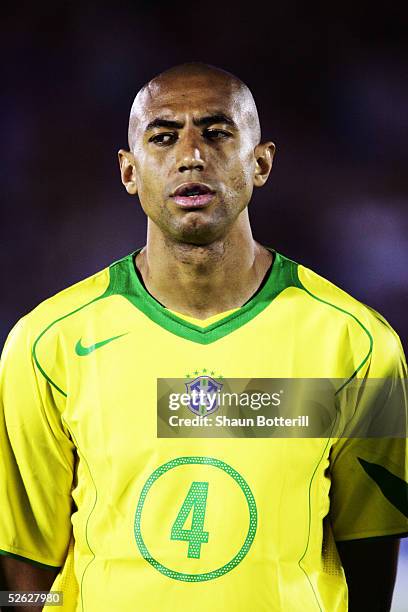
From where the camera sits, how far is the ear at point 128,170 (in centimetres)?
222

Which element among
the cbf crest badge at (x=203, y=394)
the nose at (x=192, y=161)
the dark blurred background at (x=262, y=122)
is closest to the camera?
the nose at (x=192, y=161)

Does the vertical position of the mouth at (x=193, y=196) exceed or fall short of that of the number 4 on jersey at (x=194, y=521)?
it exceeds it

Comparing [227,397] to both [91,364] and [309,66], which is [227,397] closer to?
[91,364]

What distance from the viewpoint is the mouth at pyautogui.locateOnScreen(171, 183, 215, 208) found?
81.4 inches

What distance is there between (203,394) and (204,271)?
10.7 inches

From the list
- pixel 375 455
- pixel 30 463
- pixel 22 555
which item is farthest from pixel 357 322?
pixel 22 555

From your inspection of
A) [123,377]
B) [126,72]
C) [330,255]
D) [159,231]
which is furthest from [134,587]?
[126,72]

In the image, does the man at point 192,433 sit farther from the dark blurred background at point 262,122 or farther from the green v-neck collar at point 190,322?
the dark blurred background at point 262,122

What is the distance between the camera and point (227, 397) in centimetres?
221

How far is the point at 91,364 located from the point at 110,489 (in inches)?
10.8

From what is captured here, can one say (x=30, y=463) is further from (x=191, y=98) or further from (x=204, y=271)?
(x=191, y=98)

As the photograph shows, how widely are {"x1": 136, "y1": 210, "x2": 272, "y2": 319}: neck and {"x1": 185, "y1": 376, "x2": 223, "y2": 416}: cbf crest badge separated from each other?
144 mm

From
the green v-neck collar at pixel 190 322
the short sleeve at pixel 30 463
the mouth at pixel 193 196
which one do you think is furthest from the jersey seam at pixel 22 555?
the mouth at pixel 193 196

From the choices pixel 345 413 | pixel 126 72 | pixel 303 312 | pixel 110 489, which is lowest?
pixel 110 489
